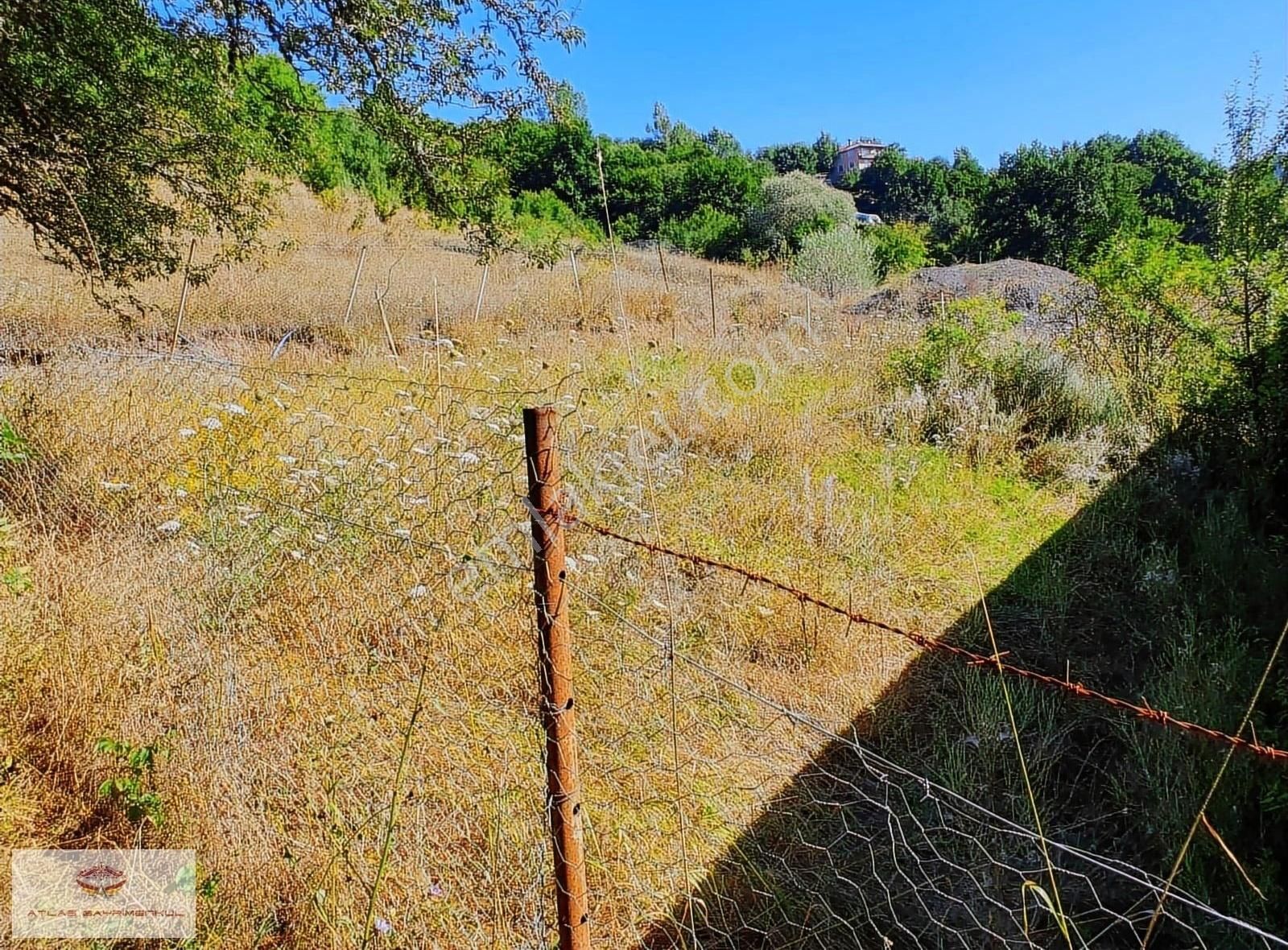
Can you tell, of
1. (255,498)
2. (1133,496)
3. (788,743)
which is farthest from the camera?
(1133,496)

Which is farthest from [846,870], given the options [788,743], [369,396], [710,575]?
[369,396]

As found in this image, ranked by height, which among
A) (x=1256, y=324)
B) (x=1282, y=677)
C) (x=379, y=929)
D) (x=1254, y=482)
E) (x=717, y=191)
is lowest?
(x=379, y=929)

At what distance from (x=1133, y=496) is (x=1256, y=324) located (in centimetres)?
132

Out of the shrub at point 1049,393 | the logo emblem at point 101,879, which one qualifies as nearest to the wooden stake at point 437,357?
the logo emblem at point 101,879

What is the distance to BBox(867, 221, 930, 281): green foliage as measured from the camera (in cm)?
1716

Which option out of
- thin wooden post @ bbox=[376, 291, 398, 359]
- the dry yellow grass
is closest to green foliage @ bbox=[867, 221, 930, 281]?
thin wooden post @ bbox=[376, 291, 398, 359]

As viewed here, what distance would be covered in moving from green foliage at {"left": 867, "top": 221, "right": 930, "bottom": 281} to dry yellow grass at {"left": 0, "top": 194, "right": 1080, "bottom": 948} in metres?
13.1

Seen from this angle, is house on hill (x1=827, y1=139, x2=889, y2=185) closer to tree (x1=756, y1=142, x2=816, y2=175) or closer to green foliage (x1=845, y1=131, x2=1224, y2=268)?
tree (x1=756, y1=142, x2=816, y2=175)

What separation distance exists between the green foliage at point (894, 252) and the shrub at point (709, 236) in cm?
414

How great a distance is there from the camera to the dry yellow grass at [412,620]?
5.78ft

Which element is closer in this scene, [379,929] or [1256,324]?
[379,929]

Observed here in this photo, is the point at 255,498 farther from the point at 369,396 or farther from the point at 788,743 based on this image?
the point at 788,743

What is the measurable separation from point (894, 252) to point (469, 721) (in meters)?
19.6

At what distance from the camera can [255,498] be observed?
3018mm
